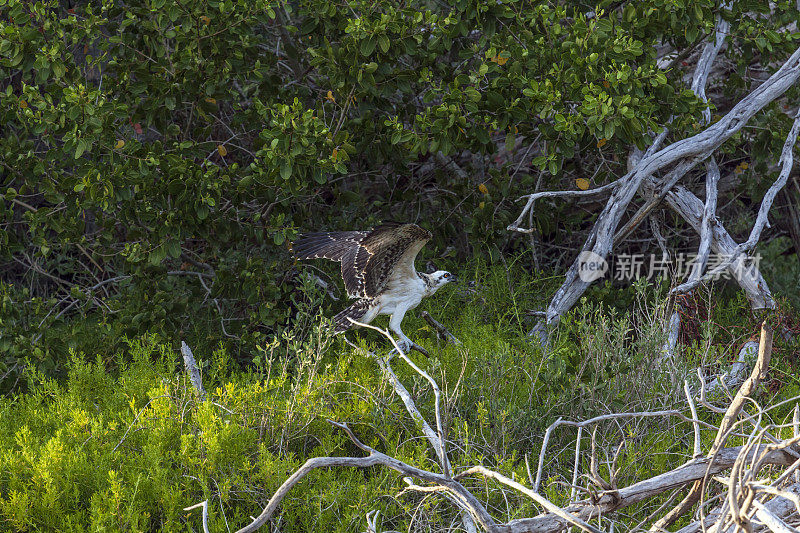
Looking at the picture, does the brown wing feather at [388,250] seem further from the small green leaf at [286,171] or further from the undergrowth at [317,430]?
the small green leaf at [286,171]

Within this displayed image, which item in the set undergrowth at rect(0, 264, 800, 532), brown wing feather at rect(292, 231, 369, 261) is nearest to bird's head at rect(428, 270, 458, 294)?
undergrowth at rect(0, 264, 800, 532)

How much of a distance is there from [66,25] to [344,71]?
1745mm

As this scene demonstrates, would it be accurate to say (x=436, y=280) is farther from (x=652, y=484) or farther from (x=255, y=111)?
(x=652, y=484)

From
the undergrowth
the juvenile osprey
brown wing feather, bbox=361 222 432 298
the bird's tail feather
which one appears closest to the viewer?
the undergrowth

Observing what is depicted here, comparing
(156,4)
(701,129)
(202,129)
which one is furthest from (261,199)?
(701,129)

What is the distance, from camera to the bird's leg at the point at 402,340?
5173 mm

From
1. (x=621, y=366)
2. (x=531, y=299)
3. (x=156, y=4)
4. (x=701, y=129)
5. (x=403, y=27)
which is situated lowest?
(x=531, y=299)

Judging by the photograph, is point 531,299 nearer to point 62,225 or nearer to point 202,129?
point 202,129

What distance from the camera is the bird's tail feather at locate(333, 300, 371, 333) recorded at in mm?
5332

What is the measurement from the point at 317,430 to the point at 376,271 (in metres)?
1.27

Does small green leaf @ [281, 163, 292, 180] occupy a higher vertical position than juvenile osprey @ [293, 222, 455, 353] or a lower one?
higher

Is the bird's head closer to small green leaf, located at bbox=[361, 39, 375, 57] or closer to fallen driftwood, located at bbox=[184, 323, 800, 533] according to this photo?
small green leaf, located at bbox=[361, 39, 375, 57]

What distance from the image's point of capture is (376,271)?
5258mm

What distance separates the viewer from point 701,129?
5.78 m
